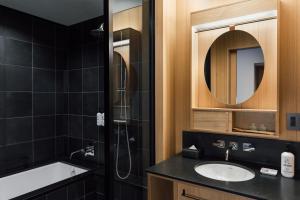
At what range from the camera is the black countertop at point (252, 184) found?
106cm

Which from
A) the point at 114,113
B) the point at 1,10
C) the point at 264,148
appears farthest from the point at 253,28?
the point at 1,10

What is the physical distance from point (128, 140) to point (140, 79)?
51 centimetres

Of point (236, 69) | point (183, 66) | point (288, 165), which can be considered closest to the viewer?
point (288, 165)

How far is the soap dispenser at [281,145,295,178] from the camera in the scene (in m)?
1.28

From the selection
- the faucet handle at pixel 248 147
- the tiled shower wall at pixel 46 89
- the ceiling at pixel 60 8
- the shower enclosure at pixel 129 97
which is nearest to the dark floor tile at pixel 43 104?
the tiled shower wall at pixel 46 89

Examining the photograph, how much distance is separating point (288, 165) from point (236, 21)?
1086 mm

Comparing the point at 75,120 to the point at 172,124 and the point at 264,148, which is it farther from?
the point at 264,148

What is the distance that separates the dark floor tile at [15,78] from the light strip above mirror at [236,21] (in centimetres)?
215

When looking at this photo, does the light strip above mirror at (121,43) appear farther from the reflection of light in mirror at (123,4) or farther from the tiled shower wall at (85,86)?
the tiled shower wall at (85,86)

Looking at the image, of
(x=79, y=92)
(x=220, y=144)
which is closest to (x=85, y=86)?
(x=79, y=92)

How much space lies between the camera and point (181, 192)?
4.62ft

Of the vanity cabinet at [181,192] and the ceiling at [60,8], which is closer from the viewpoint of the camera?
the vanity cabinet at [181,192]

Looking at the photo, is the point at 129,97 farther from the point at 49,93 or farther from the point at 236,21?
the point at 49,93

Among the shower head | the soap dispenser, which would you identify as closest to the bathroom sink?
the soap dispenser
